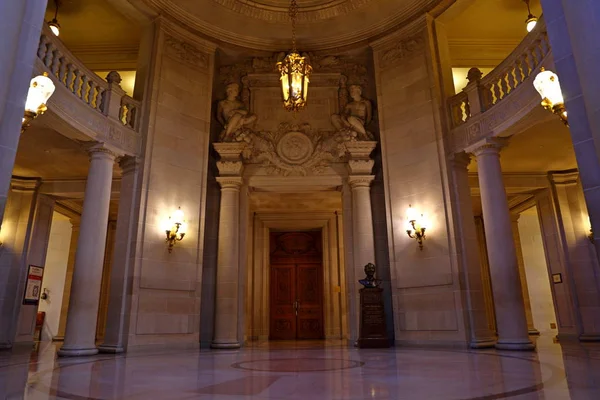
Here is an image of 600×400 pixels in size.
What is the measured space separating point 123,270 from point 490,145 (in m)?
7.35

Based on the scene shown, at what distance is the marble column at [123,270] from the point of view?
7656 mm

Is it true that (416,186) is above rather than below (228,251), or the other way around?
above

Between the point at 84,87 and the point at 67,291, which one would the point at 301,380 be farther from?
the point at 67,291

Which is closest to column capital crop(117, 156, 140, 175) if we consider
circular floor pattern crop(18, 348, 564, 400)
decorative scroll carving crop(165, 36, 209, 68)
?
decorative scroll carving crop(165, 36, 209, 68)

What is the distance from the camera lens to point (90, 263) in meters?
7.33

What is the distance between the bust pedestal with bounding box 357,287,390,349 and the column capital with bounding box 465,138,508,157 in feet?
11.3

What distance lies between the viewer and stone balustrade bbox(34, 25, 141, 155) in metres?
6.56

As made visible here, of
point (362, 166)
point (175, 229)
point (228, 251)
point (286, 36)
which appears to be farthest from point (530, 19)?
point (175, 229)

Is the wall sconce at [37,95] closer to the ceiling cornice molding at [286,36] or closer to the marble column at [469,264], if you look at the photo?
the ceiling cornice molding at [286,36]

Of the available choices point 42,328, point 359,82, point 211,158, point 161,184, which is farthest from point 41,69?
point 42,328

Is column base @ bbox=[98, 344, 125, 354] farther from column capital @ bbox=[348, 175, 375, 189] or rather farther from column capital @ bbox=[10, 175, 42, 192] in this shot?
column capital @ bbox=[348, 175, 375, 189]

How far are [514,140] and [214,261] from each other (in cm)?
711

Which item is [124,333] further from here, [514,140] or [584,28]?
[514,140]

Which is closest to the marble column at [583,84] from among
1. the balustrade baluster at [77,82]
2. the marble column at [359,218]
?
the marble column at [359,218]
